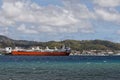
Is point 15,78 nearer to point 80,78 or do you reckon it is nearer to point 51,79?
point 51,79

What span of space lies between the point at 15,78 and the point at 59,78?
6.92 m

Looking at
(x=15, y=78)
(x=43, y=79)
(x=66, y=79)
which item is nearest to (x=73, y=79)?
(x=66, y=79)

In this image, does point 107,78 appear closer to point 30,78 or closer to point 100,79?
point 100,79

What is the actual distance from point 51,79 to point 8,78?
272 inches

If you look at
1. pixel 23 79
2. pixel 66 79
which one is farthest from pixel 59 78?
pixel 23 79

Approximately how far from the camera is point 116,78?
5709cm

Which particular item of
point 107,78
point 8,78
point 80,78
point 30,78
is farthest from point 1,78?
point 107,78

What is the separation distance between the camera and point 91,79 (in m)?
55.8

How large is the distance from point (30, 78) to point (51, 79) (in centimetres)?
372

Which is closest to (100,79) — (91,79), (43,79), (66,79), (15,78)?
(91,79)

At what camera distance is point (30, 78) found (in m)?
57.2

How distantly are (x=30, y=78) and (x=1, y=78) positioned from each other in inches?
178

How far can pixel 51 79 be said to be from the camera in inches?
2186

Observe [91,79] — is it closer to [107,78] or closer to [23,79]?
[107,78]
